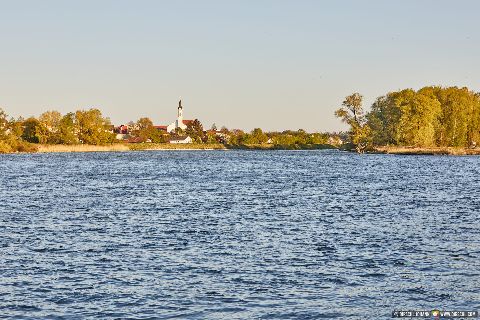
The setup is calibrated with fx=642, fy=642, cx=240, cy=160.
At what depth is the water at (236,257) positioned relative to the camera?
77.4ft

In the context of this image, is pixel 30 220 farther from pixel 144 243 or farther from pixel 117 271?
pixel 117 271

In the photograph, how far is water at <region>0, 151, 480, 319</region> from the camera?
23.6 metres

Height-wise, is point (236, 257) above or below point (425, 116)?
below

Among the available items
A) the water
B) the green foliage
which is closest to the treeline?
the green foliage

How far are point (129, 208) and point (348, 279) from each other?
31393 mm

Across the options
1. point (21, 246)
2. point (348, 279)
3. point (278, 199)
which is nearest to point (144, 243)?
point (21, 246)

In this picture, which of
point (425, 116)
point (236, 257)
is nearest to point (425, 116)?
point (425, 116)

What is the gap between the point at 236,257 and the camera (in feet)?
106

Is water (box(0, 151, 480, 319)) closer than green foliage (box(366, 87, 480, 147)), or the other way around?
water (box(0, 151, 480, 319))

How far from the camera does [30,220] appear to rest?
46.5m

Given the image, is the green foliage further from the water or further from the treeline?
the water

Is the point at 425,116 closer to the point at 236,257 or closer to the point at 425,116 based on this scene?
the point at 425,116

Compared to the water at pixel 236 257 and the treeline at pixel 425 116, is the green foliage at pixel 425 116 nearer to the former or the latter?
the treeline at pixel 425 116

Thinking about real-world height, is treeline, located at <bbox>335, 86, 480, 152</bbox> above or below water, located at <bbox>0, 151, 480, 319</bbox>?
above
